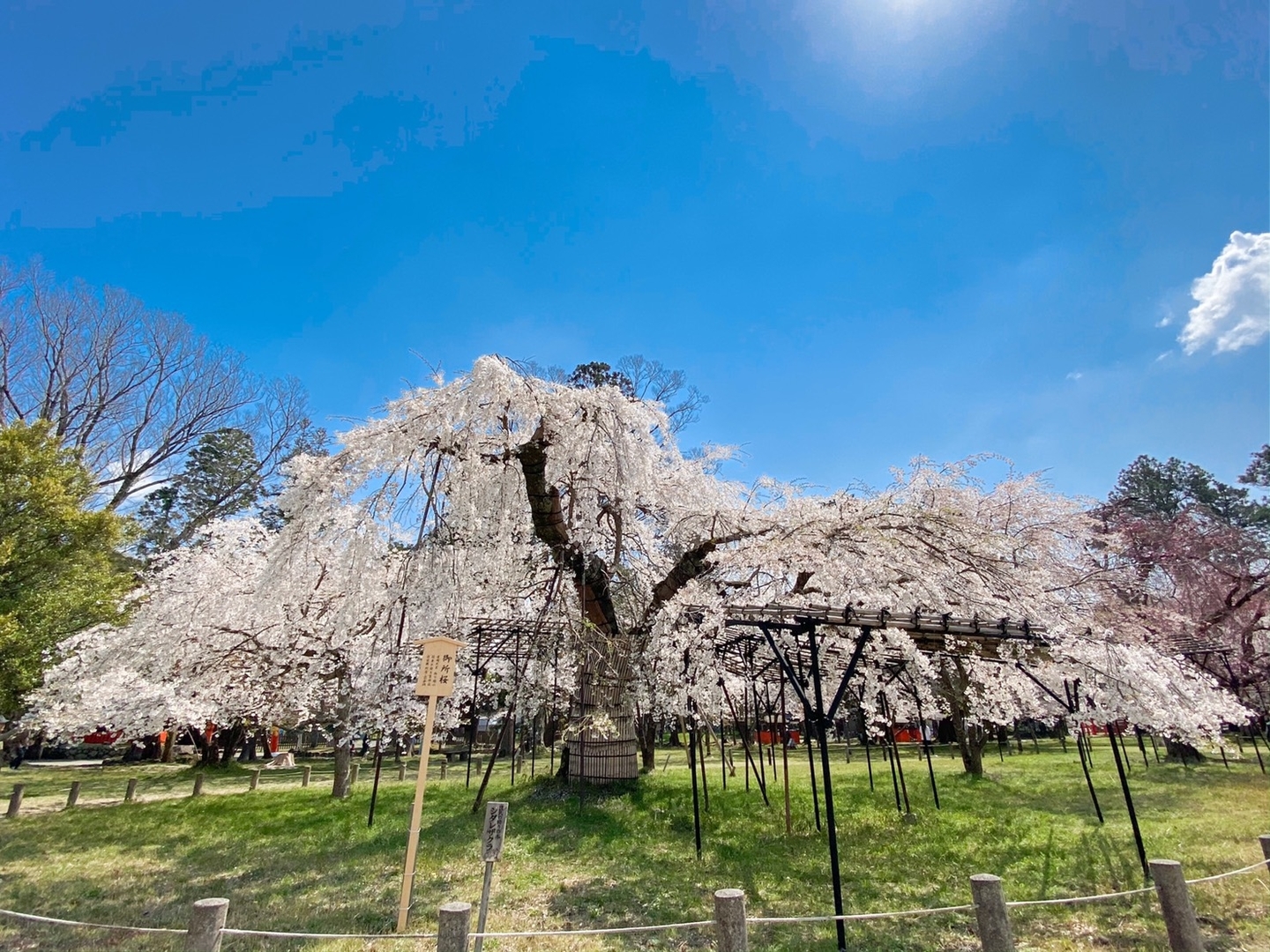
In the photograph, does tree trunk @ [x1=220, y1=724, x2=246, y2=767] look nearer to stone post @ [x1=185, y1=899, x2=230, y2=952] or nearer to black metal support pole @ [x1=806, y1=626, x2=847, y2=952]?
stone post @ [x1=185, y1=899, x2=230, y2=952]

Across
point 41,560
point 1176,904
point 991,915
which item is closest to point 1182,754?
point 1176,904

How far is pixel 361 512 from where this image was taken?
25.5ft

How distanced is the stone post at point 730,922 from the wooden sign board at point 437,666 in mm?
2964

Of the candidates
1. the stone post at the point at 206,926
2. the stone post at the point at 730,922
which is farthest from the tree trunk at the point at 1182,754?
the stone post at the point at 206,926

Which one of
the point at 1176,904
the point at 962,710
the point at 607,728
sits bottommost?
the point at 1176,904

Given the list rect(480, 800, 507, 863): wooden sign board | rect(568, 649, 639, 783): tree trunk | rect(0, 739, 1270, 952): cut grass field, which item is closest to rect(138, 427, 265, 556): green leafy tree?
rect(0, 739, 1270, 952): cut grass field

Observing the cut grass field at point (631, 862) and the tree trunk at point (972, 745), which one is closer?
the cut grass field at point (631, 862)

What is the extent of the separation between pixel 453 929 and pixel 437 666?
255 centimetres

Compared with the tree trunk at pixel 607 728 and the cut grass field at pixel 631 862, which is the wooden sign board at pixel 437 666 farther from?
the tree trunk at pixel 607 728

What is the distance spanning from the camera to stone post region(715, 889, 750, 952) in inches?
130

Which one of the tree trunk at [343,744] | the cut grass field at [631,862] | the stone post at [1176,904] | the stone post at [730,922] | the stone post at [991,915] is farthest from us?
the tree trunk at [343,744]

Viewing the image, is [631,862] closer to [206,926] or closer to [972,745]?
[206,926]

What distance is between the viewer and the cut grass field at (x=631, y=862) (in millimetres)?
4953

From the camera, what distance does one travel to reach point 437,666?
552 cm
